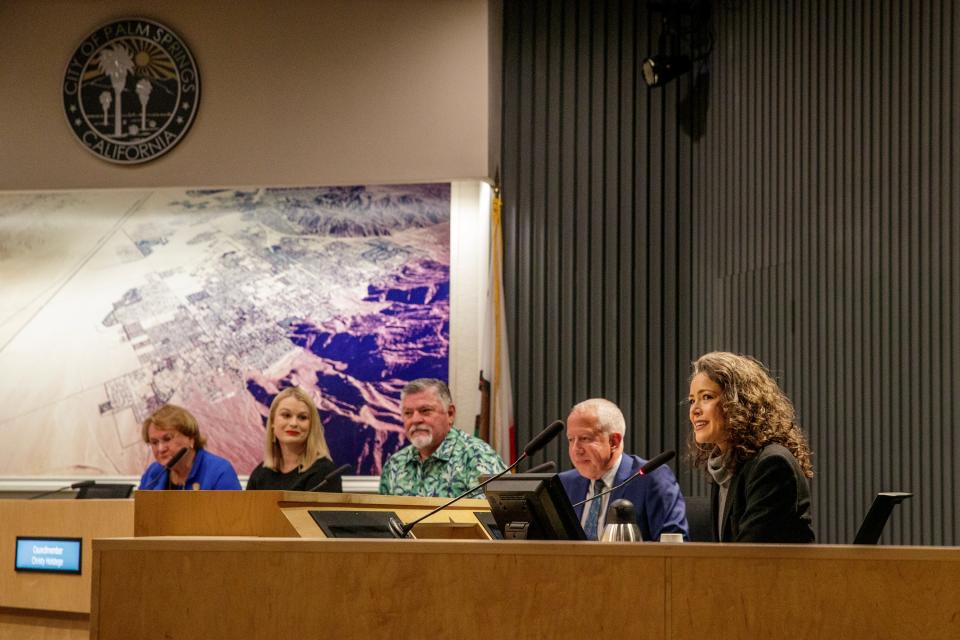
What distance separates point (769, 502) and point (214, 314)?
4492mm

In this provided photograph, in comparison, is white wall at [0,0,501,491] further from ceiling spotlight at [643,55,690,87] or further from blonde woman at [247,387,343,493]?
blonde woman at [247,387,343,493]

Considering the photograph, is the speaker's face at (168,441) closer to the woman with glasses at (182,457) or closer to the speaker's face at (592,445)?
the woman with glasses at (182,457)

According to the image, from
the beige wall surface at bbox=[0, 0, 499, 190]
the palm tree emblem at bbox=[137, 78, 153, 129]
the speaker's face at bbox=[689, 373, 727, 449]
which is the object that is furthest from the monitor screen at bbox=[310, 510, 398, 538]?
the palm tree emblem at bbox=[137, 78, 153, 129]

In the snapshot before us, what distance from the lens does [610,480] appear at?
4070mm

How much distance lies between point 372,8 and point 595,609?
4562mm

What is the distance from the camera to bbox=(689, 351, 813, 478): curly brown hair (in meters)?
2.83

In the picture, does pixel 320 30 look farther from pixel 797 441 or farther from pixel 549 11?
pixel 797 441

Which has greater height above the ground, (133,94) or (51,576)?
(133,94)

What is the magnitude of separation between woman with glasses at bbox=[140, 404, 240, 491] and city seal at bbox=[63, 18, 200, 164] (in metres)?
1.80

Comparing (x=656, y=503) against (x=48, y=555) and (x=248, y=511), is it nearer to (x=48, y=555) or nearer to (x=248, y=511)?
(x=248, y=511)

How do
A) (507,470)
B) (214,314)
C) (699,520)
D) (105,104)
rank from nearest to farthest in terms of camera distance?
(507,470) < (699,520) < (105,104) < (214,314)

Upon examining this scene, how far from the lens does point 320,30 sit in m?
6.06

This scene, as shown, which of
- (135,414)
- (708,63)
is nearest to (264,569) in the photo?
(135,414)

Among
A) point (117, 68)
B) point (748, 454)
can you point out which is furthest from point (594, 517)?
point (117, 68)
